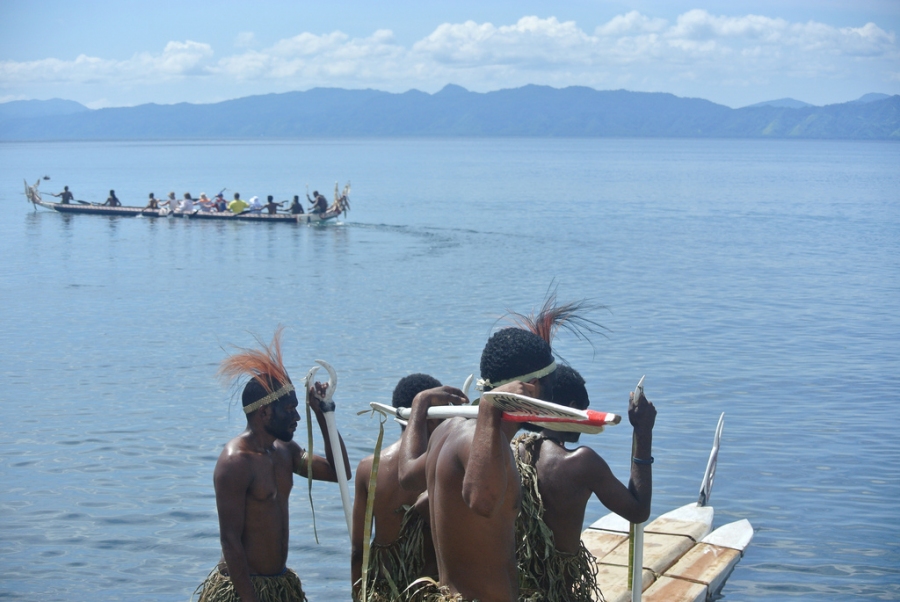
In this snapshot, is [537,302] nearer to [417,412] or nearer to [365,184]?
[417,412]

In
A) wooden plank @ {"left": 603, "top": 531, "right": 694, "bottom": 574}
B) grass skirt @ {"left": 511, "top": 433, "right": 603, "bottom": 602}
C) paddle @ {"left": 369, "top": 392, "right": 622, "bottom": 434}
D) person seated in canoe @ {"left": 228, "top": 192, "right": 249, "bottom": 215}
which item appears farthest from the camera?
person seated in canoe @ {"left": 228, "top": 192, "right": 249, "bottom": 215}

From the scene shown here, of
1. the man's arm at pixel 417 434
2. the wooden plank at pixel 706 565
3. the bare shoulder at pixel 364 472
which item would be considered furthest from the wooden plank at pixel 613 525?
the man's arm at pixel 417 434

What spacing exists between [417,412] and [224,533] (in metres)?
1.18

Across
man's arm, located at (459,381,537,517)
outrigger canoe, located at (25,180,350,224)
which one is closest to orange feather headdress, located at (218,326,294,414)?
man's arm, located at (459,381,537,517)

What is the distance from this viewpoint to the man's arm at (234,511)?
16.1ft

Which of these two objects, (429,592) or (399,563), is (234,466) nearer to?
(399,563)

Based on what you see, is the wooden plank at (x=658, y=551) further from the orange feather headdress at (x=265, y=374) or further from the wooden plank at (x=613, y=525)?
the orange feather headdress at (x=265, y=374)

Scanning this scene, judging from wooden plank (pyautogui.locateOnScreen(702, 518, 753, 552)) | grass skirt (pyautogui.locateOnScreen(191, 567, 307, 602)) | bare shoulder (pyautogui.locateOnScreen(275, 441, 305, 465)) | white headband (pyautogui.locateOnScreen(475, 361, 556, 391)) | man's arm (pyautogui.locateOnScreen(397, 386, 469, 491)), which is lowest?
wooden plank (pyautogui.locateOnScreen(702, 518, 753, 552))

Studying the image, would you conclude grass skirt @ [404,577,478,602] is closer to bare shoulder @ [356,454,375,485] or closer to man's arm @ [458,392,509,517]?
man's arm @ [458,392,509,517]

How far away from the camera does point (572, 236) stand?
43.6 m

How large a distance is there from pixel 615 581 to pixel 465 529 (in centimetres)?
343

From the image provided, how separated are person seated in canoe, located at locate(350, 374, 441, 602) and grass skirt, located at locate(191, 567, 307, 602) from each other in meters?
0.37

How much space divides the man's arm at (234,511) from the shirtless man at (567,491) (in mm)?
1403

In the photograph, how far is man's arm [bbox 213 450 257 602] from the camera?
4.90 metres
